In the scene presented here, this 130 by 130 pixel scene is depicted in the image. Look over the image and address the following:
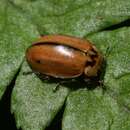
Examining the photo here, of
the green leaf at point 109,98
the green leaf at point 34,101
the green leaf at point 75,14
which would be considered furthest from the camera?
the green leaf at point 75,14

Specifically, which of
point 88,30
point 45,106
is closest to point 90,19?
point 88,30

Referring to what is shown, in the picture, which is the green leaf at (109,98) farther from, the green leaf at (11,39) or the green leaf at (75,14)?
the green leaf at (11,39)

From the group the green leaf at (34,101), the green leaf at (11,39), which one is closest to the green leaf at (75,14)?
the green leaf at (11,39)

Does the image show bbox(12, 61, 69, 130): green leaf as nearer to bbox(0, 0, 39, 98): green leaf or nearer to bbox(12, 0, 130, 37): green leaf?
bbox(0, 0, 39, 98): green leaf

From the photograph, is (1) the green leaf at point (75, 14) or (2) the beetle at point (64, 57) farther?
(1) the green leaf at point (75, 14)

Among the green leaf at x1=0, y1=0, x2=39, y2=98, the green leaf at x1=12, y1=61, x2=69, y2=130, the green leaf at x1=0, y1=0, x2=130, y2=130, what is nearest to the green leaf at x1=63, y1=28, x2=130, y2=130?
the green leaf at x1=0, y1=0, x2=130, y2=130

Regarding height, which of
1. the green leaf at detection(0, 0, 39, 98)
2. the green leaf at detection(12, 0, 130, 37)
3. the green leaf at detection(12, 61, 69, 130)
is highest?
the green leaf at detection(12, 0, 130, 37)
